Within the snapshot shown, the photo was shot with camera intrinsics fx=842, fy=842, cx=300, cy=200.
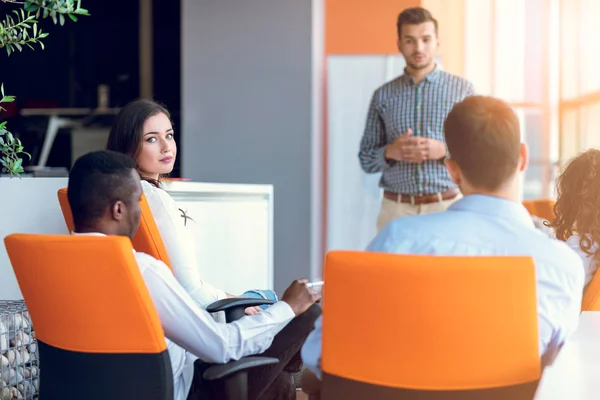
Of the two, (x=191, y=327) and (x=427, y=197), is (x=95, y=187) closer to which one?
(x=191, y=327)

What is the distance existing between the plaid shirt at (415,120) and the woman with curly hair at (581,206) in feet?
4.21

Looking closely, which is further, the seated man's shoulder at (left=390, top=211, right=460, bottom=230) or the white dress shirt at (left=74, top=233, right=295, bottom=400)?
the white dress shirt at (left=74, top=233, right=295, bottom=400)

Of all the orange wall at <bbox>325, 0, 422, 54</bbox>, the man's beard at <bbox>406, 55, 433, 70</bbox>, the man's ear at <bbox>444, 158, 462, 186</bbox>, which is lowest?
the man's ear at <bbox>444, 158, 462, 186</bbox>

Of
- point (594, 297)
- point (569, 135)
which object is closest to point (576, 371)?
point (594, 297)

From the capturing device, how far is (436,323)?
4.68 ft

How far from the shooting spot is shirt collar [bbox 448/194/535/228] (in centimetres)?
163

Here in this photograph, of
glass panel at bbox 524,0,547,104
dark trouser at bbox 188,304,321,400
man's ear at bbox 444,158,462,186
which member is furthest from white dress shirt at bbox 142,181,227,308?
glass panel at bbox 524,0,547,104

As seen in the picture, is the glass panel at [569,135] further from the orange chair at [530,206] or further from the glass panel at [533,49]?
the orange chair at [530,206]

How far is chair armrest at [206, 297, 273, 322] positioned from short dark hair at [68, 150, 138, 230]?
63 cm

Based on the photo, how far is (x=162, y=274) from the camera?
1.85 m

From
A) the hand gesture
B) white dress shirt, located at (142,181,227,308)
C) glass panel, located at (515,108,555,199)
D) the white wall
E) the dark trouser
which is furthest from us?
glass panel, located at (515,108,555,199)

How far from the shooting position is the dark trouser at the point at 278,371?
1.98 metres

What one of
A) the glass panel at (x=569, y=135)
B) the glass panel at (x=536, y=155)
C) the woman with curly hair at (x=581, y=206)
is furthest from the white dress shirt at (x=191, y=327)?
the glass panel at (x=536, y=155)

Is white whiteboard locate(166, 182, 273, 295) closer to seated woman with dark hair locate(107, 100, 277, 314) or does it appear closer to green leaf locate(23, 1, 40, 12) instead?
seated woman with dark hair locate(107, 100, 277, 314)
